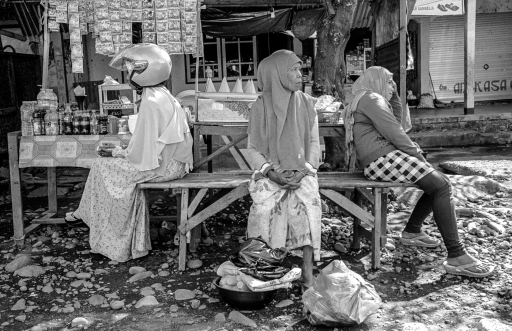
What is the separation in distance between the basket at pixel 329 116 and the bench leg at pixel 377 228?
3.86 ft

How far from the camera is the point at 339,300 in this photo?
10.8ft

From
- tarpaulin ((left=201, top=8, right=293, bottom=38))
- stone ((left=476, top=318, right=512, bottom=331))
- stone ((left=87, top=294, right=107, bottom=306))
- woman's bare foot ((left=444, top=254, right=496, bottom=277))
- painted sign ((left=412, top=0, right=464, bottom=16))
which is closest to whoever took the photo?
stone ((left=476, top=318, right=512, bottom=331))

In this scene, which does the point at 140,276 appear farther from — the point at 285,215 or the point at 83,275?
the point at 285,215

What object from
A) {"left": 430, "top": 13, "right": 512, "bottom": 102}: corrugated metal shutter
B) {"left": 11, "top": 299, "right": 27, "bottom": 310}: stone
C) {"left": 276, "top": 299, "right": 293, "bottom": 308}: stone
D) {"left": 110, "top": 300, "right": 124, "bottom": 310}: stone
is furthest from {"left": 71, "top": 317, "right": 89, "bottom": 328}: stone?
{"left": 430, "top": 13, "right": 512, "bottom": 102}: corrugated metal shutter

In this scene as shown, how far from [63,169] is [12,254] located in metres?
3.68

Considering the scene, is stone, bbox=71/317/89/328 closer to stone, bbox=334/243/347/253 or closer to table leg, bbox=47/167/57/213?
stone, bbox=334/243/347/253

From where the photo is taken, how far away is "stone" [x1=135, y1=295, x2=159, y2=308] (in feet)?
12.5

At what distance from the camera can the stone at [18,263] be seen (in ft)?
14.9

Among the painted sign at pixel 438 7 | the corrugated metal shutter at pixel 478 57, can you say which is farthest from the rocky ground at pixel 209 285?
the corrugated metal shutter at pixel 478 57

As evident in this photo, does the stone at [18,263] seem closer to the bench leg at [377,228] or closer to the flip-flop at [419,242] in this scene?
the bench leg at [377,228]

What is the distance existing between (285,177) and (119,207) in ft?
5.16

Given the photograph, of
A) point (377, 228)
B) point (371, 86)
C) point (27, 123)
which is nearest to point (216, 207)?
point (377, 228)

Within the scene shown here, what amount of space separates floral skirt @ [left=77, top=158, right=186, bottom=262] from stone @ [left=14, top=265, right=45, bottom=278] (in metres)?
0.49

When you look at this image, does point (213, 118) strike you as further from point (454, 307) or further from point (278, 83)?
point (454, 307)
